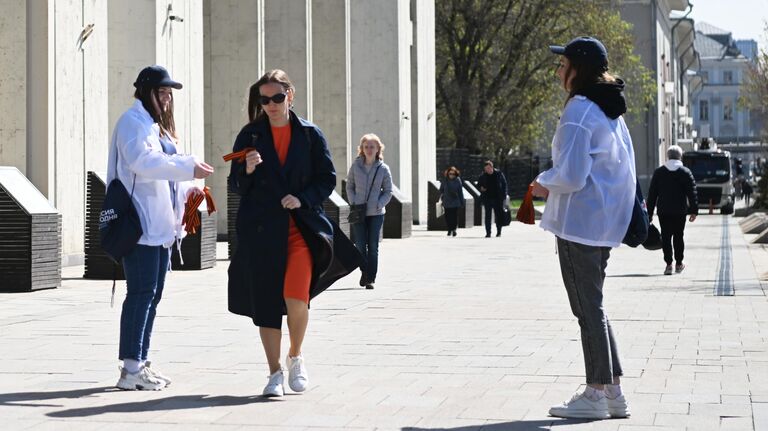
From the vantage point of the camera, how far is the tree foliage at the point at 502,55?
160ft

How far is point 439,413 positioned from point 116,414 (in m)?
1.58

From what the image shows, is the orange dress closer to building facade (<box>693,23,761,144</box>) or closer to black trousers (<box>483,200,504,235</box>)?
black trousers (<box>483,200,504,235</box>)

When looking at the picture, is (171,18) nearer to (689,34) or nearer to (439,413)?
(439,413)

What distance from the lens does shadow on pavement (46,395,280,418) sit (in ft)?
23.1

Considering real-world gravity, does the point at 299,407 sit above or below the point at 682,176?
below

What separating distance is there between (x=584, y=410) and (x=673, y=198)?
11.4m

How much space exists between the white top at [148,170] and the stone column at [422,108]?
3024 cm

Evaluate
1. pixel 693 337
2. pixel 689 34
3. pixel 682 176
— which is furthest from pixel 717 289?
pixel 689 34

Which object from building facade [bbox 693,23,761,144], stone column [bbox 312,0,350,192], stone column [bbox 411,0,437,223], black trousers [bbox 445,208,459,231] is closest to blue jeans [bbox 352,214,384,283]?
stone column [bbox 312,0,350,192]

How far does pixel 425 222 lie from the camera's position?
128 ft

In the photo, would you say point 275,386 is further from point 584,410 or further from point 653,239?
point 653,239

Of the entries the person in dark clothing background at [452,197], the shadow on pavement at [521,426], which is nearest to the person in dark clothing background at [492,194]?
the person in dark clothing background at [452,197]

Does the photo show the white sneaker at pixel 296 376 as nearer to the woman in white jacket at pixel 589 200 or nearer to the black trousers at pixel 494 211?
the woman in white jacket at pixel 589 200

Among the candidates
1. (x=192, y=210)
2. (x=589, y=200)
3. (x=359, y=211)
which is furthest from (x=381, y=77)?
(x=589, y=200)
